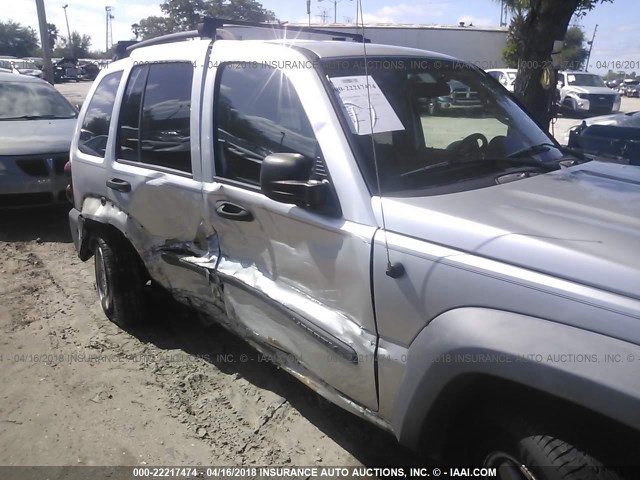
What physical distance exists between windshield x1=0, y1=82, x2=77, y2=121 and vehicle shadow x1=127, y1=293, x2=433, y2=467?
4699 millimetres

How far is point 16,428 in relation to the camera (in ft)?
9.85

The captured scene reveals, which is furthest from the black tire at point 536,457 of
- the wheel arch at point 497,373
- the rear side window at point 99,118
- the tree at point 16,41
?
the tree at point 16,41

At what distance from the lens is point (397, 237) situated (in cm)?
203

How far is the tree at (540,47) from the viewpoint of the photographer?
6.59 m

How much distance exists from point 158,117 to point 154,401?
1690 mm

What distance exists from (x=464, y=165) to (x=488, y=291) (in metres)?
0.88

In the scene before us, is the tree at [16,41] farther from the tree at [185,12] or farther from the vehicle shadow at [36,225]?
the vehicle shadow at [36,225]

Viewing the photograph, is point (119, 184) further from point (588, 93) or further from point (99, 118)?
point (588, 93)

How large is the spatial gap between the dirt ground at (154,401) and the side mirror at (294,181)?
1.35 metres

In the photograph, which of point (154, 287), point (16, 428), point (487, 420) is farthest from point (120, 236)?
point (487, 420)

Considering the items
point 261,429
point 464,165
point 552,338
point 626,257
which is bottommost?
point 261,429

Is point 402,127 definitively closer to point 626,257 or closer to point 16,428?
point 626,257

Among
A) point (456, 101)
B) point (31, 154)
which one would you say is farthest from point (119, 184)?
point (31, 154)

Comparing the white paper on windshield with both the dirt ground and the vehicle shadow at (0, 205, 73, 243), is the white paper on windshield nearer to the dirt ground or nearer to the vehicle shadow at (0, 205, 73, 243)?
the dirt ground
